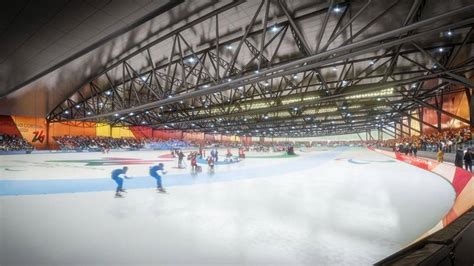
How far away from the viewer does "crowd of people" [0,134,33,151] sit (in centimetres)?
3146

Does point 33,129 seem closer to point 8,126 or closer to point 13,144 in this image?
point 8,126

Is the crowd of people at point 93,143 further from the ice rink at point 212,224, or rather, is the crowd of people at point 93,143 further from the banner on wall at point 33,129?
the ice rink at point 212,224

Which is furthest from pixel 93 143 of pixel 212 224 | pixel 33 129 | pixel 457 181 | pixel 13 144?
pixel 457 181

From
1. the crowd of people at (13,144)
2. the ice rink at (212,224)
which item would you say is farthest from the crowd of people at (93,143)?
the ice rink at (212,224)

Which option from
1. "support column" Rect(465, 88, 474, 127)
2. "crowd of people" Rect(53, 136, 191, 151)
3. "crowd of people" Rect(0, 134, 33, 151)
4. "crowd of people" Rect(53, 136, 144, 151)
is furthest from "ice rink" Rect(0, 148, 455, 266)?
"crowd of people" Rect(53, 136, 144, 151)

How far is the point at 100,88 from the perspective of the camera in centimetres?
2230

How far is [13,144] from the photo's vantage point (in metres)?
32.7

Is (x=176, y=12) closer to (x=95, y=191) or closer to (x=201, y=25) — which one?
(x=201, y=25)

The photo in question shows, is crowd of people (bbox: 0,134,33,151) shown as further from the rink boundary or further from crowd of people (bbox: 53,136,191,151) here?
the rink boundary

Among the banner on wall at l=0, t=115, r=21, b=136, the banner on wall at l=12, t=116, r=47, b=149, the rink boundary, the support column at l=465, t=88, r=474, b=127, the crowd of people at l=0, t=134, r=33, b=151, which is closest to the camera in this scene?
the rink boundary

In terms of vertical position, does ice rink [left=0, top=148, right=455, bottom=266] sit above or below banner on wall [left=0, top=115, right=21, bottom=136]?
below

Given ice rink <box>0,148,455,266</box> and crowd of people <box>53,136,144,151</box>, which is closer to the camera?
ice rink <box>0,148,455,266</box>

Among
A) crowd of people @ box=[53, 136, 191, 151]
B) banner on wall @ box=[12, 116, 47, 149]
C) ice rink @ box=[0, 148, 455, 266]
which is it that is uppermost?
banner on wall @ box=[12, 116, 47, 149]

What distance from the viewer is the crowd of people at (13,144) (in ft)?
103
